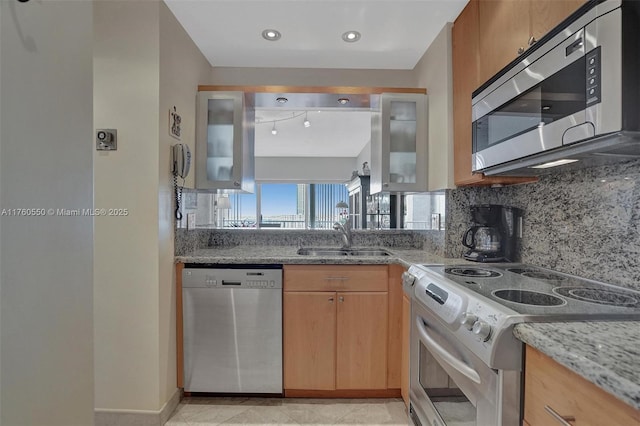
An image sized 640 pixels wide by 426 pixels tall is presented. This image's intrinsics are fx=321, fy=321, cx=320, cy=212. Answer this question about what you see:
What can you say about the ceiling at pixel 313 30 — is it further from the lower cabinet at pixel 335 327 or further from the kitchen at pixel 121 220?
the lower cabinet at pixel 335 327

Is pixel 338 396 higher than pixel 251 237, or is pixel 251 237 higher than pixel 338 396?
pixel 251 237

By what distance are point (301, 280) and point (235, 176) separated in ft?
2.89

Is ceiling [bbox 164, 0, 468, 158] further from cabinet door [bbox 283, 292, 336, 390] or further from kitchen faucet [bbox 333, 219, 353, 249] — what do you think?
cabinet door [bbox 283, 292, 336, 390]

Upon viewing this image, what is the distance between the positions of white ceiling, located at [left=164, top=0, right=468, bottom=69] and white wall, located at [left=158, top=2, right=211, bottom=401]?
0.42 feet

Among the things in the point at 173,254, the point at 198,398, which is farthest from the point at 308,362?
the point at 173,254

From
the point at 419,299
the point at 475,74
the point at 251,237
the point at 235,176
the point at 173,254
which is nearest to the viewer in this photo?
the point at 419,299

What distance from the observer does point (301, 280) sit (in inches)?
79.2

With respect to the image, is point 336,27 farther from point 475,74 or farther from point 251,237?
point 251,237

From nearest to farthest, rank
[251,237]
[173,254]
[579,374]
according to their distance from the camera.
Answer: [579,374], [173,254], [251,237]

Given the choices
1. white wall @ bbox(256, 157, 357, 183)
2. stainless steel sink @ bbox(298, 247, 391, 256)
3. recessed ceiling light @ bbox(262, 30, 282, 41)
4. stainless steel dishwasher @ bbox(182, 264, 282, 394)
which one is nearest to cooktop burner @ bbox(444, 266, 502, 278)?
stainless steel sink @ bbox(298, 247, 391, 256)

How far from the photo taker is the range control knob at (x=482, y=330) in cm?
90

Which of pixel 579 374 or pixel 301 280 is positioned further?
pixel 301 280

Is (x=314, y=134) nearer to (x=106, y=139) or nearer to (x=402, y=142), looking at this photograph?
(x=402, y=142)

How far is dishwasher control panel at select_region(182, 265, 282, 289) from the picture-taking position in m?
1.99
